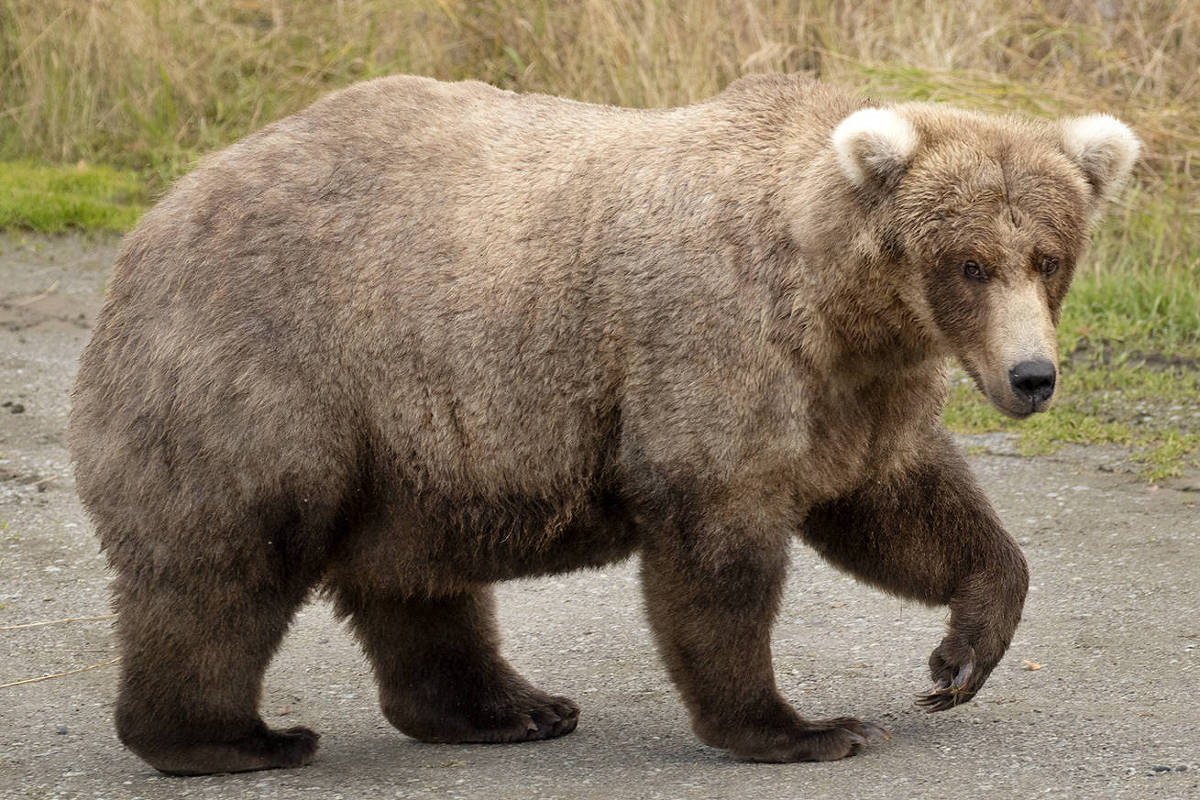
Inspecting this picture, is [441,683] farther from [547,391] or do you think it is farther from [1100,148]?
[1100,148]

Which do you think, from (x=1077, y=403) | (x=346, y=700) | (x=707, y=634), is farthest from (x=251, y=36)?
(x=707, y=634)

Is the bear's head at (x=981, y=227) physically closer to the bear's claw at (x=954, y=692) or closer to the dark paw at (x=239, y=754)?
the bear's claw at (x=954, y=692)

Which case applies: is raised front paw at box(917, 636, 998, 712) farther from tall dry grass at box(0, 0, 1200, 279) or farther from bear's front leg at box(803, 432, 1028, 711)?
tall dry grass at box(0, 0, 1200, 279)

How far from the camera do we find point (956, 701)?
5.05 metres

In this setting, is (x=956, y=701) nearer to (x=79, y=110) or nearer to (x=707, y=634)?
(x=707, y=634)

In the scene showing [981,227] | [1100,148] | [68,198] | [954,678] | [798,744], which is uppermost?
[1100,148]

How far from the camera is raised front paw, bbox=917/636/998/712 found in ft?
16.5

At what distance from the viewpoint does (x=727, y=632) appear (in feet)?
15.8

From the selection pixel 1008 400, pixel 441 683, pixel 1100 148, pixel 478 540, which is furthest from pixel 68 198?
pixel 1008 400

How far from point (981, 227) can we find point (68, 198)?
30.2 ft

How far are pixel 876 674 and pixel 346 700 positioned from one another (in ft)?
5.96

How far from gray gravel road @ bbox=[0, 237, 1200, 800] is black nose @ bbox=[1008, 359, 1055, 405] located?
1073 mm

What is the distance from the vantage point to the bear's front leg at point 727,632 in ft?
15.8

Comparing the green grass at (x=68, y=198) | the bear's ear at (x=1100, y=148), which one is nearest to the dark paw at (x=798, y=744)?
the bear's ear at (x=1100, y=148)
